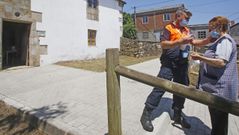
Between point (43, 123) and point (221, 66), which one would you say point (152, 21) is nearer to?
point (43, 123)

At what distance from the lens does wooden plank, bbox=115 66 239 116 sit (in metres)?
1.78

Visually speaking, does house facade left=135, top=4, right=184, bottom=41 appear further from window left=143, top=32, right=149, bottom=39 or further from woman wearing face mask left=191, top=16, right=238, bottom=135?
woman wearing face mask left=191, top=16, right=238, bottom=135

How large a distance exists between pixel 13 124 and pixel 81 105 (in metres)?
1.35

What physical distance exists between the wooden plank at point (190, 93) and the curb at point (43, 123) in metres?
1.54

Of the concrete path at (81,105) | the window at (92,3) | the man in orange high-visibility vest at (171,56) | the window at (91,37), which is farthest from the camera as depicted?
the window at (91,37)

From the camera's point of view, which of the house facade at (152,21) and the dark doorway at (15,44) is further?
the house facade at (152,21)

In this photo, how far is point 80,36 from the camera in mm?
13867

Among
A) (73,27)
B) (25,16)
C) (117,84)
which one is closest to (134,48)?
(73,27)

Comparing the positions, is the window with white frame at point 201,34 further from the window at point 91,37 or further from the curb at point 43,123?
the curb at point 43,123

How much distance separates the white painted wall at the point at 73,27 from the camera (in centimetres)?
1151

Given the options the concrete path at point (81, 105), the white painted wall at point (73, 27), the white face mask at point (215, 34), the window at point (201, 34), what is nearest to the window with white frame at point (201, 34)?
the window at point (201, 34)

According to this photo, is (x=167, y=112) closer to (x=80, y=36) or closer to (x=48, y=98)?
(x=48, y=98)

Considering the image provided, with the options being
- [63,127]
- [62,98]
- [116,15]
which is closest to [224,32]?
[63,127]

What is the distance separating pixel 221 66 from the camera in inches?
103
